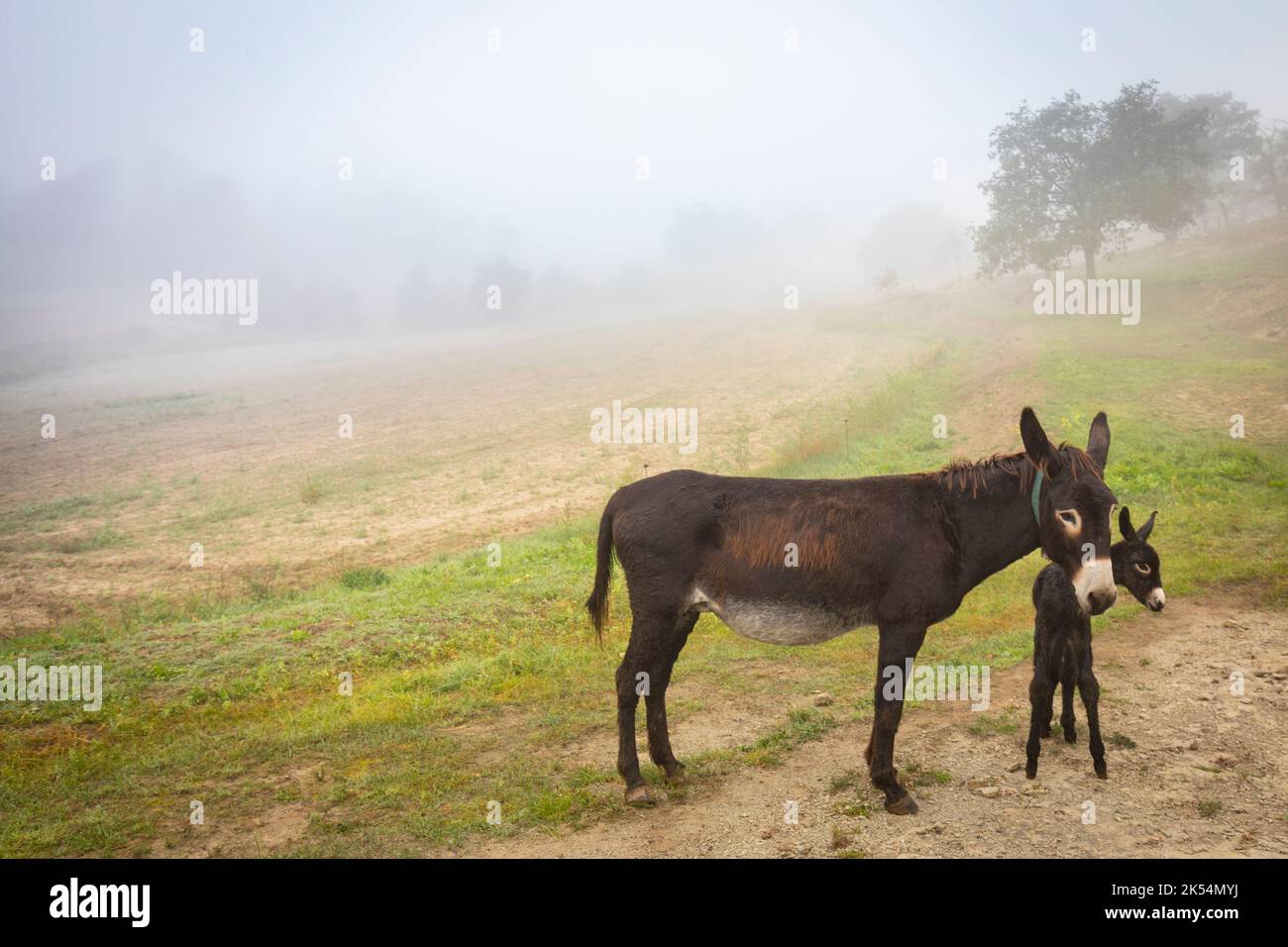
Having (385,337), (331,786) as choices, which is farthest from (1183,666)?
(385,337)

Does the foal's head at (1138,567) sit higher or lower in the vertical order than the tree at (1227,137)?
lower

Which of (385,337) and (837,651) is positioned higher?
(385,337)

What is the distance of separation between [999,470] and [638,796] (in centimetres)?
461

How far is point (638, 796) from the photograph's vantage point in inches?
305

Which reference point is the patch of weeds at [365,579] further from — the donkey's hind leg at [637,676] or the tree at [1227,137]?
the tree at [1227,137]

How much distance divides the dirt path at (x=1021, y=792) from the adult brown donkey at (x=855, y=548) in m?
0.52

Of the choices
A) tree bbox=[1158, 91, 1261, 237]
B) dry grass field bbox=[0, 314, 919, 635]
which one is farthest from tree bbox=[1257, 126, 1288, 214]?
dry grass field bbox=[0, 314, 919, 635]

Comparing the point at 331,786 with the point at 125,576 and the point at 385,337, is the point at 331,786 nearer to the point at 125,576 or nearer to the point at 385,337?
the point at 125,576

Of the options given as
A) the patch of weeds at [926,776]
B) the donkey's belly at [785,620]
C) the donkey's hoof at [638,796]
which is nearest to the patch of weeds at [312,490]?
the donkey's hoof at [638,796]

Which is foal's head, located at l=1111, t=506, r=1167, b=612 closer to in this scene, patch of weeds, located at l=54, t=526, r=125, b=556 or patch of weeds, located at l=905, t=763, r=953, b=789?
patch of weeds, located at l=905, t=763, r=953, b=789

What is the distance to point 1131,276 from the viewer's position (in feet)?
190

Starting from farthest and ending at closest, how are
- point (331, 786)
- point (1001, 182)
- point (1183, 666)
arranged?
point (1001, 182) → point (1183, 666) → point (331, 786)

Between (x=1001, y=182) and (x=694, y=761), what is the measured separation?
59.2 metres

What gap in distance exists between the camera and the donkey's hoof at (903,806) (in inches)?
287
